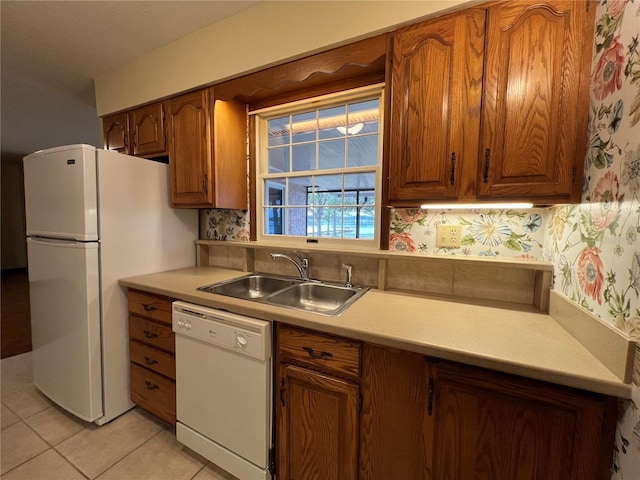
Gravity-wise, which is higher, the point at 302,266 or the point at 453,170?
the point at 453,170

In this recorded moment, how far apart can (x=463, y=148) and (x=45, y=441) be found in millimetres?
2734

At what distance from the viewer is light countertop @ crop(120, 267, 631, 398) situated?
0.78 m

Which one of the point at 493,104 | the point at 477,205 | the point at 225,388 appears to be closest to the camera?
the point at 493,104

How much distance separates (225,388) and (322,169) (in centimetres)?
141

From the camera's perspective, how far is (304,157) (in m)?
1.94

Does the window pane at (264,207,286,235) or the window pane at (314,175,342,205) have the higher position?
the window pane at (314,175,342,205)

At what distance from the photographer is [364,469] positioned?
1060 millimetres

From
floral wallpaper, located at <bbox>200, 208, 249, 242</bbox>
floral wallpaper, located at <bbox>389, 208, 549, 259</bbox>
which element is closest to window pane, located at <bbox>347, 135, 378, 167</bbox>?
floral wallpaper, located at <bbox>389, 208, 549, 259</bbox>

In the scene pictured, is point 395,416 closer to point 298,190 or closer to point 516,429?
point 516,429

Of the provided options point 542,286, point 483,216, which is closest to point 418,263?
point 483,216

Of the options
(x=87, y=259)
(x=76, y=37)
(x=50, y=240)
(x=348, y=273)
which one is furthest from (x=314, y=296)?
(x=76, y=37)

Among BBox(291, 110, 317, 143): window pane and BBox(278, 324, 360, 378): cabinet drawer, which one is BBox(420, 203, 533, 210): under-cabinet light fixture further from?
BBox(291, 110, 317, 143): window pane

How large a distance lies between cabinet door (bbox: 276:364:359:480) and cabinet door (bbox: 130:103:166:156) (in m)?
1.84

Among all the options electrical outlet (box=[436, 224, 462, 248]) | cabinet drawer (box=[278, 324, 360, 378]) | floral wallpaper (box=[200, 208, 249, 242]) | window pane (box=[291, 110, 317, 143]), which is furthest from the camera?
floral wallpaper (box=[200, 208, 249, 242])
